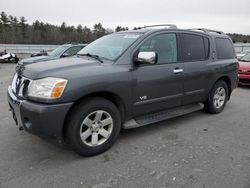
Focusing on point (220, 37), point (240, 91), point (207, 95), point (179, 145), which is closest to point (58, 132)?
point (179, 145)

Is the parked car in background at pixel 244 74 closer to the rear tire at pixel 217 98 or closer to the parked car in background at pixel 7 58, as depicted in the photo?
the rear tire at pixel 217 98

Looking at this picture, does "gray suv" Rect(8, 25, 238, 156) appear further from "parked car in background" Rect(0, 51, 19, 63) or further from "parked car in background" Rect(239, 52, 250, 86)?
"parked car in background" Rect(0, 51, 19, 63)

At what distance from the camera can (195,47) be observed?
482 cm

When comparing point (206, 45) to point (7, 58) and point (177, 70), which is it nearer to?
point (177, 70)

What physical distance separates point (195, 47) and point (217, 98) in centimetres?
137

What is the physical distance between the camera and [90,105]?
3250mm

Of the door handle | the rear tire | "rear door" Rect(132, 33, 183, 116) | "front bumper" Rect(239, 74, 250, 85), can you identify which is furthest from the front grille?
"front bumper" Rect(239, 74, 250, 85)

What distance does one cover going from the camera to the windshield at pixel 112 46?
3.88 metres

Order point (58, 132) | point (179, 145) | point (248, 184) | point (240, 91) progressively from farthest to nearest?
point (240, 91), point (179, 145), point (58, 132), point (248, 184)

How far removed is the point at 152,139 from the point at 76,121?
55.5 inches

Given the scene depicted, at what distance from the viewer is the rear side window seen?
17.7 ft

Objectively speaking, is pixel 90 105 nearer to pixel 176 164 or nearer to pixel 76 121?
pixel 76 121

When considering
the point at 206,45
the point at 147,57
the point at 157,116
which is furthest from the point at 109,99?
the point at 206,45

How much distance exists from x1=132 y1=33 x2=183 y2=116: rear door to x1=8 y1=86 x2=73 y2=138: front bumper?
1.21 metres
